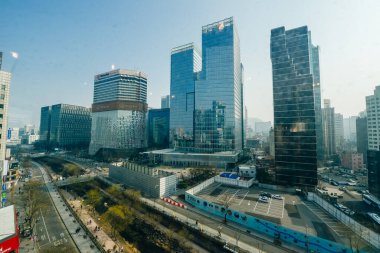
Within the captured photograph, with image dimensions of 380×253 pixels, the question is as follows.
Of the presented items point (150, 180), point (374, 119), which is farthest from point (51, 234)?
point (374, 119)

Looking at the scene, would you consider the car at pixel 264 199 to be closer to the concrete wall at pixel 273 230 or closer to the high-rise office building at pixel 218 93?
the concrete wall at pixel 273 230

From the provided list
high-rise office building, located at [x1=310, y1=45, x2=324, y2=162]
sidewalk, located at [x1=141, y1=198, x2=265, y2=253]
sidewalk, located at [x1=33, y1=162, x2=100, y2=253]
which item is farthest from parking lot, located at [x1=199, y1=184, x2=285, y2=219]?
high-rise office building, located at [x1=310, y1=45, x2=324, y2=162]

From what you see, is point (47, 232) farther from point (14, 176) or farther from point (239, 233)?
point (14, 176)

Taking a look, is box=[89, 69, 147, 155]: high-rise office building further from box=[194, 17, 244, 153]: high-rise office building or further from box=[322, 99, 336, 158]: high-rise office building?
box=[322, 99, 336, 158]: high-rise office building

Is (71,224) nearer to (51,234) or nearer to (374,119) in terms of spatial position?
(51,234)

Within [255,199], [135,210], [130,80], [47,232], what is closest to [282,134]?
[255,199]

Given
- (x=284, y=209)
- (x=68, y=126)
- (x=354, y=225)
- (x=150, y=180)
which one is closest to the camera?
(x=354, y=225)
